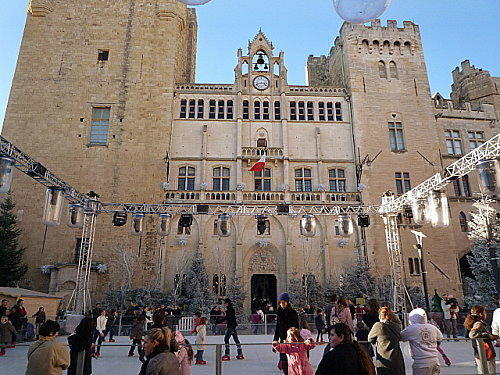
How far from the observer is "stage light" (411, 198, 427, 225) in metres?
15.6

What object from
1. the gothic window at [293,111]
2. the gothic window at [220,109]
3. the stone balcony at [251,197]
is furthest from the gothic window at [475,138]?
the gothic window at [220,109]

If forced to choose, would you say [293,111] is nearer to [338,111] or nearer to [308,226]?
[338,111]

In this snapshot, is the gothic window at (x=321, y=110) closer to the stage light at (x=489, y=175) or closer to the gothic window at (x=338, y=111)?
the gothic window at (x=338, y=111)

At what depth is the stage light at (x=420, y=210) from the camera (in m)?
15.6

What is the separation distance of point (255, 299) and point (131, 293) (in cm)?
771

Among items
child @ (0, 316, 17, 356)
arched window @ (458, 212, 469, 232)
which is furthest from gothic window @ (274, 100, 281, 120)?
child @ (0, 316, 17, 356)

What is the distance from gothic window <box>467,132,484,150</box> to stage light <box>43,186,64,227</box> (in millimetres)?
27853

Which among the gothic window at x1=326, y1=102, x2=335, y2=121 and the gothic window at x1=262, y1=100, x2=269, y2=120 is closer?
the gothic window at x1=262, y1=100, x2=269, y2=120

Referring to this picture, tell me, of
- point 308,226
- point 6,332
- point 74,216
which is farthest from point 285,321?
point 74,216

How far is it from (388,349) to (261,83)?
2508cm

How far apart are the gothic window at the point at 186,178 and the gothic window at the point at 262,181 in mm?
4227

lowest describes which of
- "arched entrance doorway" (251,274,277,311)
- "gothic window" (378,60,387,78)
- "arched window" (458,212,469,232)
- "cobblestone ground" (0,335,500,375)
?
"cobblestone ground" (0,335,500,375)

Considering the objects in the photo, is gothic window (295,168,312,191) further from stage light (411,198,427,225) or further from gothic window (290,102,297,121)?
stage light (411,198,427,225)

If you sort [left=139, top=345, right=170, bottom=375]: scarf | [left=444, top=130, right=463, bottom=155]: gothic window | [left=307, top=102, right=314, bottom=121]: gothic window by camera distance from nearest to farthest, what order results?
1. [left=139, top=345, right=170, bottom=375]: scarf
2. [left=307, top=102, right=314, bottom=121]: gothic window
3. [left=444, top=130, right=463, bottom=155]: gothic window
